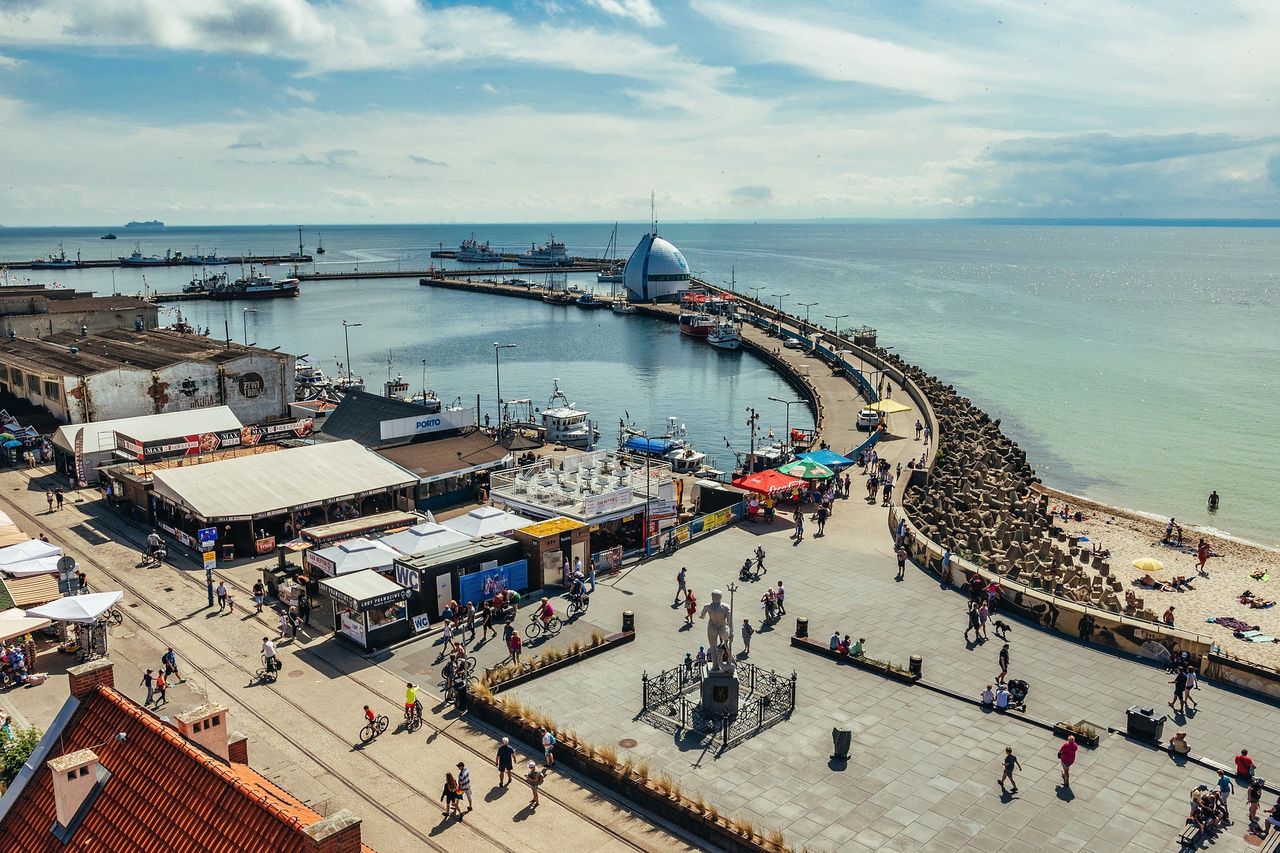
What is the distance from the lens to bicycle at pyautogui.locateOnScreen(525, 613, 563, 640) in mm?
28500

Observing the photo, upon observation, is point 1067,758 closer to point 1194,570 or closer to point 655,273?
point 1194,570

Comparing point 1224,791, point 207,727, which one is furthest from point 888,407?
point 207,727

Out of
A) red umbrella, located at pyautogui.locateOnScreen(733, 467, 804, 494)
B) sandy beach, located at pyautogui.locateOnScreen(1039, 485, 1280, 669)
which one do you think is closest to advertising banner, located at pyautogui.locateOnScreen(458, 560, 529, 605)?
red umbrella, located at pyautogui.locateOnScreen(733, 467, 804, 494)

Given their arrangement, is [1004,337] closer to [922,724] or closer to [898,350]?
[898,350]

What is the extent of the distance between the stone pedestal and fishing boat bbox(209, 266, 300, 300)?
540 ft

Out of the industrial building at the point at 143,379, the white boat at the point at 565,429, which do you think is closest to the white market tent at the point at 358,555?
the industrial building at the point at 143,379

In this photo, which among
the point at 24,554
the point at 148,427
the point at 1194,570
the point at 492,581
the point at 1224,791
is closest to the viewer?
the point at 1224,791

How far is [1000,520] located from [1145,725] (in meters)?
22.3

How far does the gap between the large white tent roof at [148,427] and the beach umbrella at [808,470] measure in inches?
1139

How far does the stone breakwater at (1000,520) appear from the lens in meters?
34.5

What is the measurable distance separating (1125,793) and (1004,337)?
119m

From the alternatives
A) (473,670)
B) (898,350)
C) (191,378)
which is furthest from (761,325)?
(473,670)

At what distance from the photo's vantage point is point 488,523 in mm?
33469

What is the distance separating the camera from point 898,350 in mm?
119188
